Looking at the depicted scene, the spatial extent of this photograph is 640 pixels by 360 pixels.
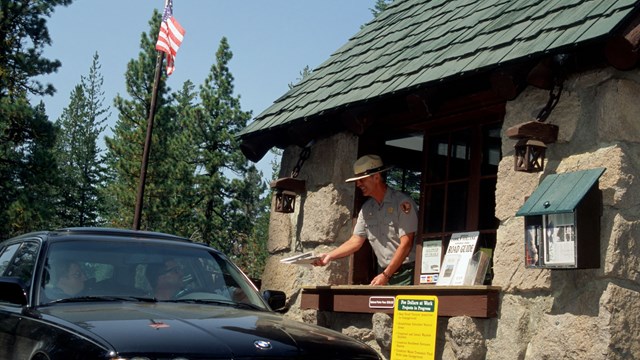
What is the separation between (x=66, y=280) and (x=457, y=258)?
3149 mm

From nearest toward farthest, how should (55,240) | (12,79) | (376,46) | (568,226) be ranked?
(55,240)
(568,226)
(376,46)
(12,79)

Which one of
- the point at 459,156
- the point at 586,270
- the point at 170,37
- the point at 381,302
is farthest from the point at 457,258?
the point at 170,37

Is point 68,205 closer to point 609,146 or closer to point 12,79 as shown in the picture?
point 12,79

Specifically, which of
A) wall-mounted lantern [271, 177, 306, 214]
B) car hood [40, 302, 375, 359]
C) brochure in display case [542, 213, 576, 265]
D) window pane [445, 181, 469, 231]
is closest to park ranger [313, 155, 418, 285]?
window pane [445, 181, 469, 231]

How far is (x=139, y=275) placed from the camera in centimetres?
495

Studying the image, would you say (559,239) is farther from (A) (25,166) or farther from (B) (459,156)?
(A) (25,166)

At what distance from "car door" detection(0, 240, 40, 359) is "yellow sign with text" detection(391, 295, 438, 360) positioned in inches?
112

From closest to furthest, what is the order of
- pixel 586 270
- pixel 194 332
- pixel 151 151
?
pixel 194 332, pixel 586 270, pixel 151 151

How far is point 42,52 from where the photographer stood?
27312mm

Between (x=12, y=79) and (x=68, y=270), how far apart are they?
76.1 feet

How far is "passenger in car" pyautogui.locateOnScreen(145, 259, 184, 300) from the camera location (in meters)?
4.89

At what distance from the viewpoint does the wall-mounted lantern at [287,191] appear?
840 cm

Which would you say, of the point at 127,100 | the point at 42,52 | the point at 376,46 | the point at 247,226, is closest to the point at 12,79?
the point at 42,52

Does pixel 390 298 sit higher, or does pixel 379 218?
pixel 379 218
